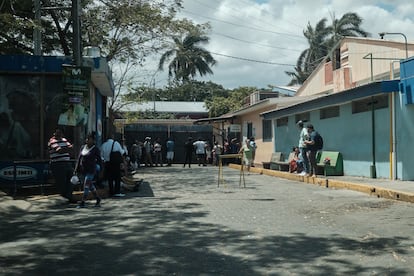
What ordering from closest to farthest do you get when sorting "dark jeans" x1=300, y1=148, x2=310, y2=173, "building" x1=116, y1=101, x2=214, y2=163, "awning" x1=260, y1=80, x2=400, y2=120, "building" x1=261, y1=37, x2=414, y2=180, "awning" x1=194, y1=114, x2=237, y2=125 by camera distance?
1. "building" x1=261, y1=37, x2=414, y2=180
2. "awning" x1=260, y1=80, x2=400, y2=120
3. "dark jeans" x1=300, y1=148, x2=310, y2=173
4. "building" x1=116, y1=101, x2=214, y2=163
5. "awning" x1=194, y1=114, x2=237, y2=125

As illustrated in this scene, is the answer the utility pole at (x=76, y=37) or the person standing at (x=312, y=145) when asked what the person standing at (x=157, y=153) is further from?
the utility pole at (x=76, y=37)

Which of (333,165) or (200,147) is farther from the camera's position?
(200,147)

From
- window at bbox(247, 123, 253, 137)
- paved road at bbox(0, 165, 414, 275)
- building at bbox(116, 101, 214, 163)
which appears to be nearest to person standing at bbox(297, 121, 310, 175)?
paved road at bbox(0, 165, 414, 275)

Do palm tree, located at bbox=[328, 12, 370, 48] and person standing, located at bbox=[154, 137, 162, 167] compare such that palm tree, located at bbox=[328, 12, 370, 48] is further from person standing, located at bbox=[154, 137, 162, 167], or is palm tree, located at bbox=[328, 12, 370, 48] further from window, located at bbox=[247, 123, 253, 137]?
person standing, located at bbox=[154, 137, 162, 167]

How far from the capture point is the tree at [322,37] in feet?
157

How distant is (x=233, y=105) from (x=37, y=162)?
121 ft

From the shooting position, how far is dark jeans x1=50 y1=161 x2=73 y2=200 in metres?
11.6

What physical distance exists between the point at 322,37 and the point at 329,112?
33.9 metres

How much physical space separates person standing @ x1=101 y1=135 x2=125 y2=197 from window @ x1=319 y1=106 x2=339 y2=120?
29.7ft

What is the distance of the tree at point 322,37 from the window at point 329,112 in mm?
27103

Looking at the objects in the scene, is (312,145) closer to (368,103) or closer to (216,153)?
(368,103)

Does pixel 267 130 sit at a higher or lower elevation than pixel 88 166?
higher

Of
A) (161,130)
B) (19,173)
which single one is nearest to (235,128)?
(161,130)

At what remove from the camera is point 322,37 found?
51.2m
